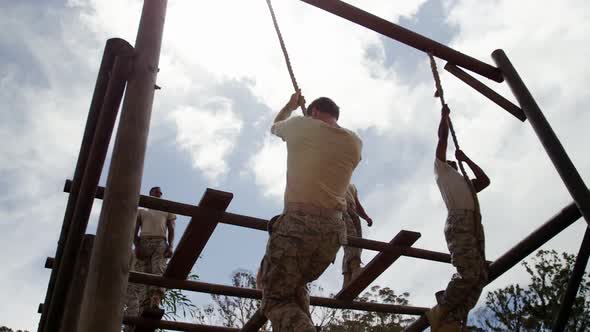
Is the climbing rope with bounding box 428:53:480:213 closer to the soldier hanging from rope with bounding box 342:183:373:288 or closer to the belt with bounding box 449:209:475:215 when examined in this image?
the belt with bounding box 449:209:475:215

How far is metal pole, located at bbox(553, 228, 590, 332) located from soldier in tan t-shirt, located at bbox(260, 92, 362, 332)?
1.97 metres

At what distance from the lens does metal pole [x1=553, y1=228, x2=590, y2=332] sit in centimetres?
393

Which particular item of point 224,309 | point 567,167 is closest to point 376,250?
point 567,167

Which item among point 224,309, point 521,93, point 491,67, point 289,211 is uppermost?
point 224,309

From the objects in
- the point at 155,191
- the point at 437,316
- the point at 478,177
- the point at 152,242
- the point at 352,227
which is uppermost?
the point at 155,191

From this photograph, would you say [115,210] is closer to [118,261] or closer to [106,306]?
[118,261]

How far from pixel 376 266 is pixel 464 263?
27.2 inches

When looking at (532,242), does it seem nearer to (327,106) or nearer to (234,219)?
(327,106)

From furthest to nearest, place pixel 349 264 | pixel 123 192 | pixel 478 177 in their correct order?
pixel 349 264 < pixel 478 177 < pixel 123 192

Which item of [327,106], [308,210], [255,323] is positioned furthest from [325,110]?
[255,323]

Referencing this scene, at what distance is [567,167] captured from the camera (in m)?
3.71

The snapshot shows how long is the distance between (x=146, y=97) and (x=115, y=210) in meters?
0.58

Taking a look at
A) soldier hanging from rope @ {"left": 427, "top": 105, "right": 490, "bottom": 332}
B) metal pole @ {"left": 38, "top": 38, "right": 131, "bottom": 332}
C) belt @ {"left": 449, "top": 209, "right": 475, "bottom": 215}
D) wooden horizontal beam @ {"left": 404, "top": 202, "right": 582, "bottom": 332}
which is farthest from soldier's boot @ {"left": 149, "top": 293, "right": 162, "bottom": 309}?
belt @ {"left": 449, "top": 209, "right": 475, "bottom": 215}

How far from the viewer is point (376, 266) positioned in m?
4.33
